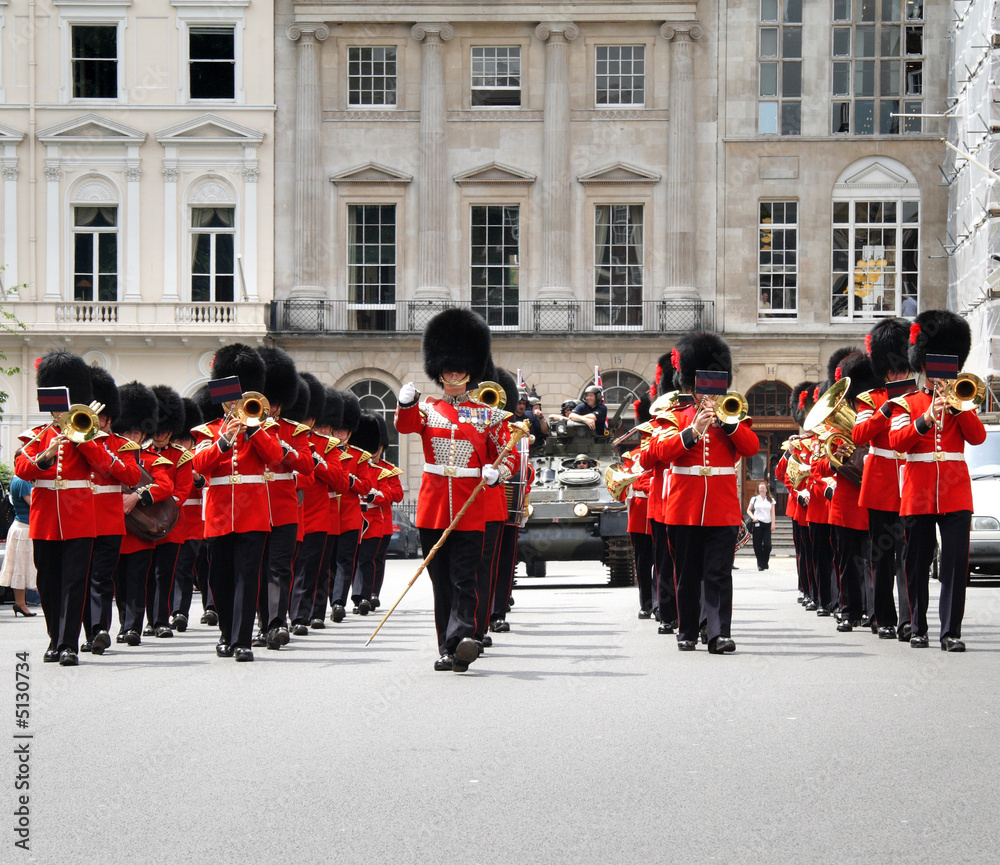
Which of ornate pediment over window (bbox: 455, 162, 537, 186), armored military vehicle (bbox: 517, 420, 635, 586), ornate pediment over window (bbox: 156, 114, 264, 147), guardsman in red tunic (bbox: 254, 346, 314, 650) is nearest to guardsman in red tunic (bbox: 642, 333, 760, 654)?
guardsman in red tunic (bbox: 254, 346, 314, 650)

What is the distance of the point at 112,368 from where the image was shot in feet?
127

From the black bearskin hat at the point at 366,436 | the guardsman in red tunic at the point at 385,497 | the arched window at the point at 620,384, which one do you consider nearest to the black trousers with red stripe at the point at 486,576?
the guardsman in red tunic at the point at 385,497

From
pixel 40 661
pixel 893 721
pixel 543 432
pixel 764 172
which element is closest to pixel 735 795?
pixel 893 721

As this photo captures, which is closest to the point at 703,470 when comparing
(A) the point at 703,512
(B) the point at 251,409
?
(A) the point at 703,512

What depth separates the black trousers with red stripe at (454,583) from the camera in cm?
991

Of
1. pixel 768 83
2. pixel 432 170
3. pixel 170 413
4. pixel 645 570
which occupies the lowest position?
pixel 645 570

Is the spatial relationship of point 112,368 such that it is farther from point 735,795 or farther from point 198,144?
point 735,795

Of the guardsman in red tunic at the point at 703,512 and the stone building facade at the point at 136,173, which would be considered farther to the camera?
the stone building facade at the point at 136,173

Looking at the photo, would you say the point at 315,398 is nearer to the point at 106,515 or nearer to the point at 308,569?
the point at 308,569

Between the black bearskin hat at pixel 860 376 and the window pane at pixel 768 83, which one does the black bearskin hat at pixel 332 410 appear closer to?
the black bearskin hat at pixel 860 376

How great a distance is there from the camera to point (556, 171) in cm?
3872

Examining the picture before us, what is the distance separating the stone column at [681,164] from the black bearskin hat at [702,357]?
27.3m

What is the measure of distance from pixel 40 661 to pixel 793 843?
22.3ft

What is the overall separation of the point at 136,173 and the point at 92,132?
1354 mm
